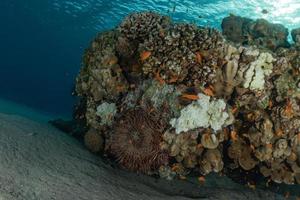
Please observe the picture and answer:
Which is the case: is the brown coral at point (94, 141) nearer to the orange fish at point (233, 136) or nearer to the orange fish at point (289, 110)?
the orange fish at point (233, 136)

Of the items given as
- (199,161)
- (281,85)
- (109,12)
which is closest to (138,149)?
(199,161)

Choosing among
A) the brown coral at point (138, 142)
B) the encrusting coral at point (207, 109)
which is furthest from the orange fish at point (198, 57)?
the brown coral at point (138, 142)

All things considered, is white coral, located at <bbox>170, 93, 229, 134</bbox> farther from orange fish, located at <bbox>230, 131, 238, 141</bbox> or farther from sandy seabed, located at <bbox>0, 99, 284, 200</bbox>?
sandy seabed, located at <bbox>0, 99, 284, 200</bbox>

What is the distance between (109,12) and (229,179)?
87.8ft

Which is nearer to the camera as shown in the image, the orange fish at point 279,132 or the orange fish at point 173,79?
the orange fish at point 279,132

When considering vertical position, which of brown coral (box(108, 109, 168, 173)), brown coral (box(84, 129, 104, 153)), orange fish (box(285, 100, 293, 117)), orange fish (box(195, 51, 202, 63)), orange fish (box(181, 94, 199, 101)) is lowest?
brown coral (box(84, 129, 104, 153))

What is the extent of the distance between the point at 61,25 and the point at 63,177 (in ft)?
132

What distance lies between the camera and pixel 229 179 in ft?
27.8

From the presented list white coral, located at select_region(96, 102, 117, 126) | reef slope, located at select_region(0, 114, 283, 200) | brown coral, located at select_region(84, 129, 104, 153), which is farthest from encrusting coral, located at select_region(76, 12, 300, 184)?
brown coral, located at select_region(84, 129, 104, 153)

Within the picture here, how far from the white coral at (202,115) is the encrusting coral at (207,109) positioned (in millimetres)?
24

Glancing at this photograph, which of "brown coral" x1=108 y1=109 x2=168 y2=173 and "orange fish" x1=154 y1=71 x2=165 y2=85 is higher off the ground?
"orange fish" x1=154 y1=71 x2=165 y2=85

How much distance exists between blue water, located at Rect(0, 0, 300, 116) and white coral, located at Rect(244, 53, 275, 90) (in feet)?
11.5

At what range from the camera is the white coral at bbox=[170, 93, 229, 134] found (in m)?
7.62

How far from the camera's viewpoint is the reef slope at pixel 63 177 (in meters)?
5.13
